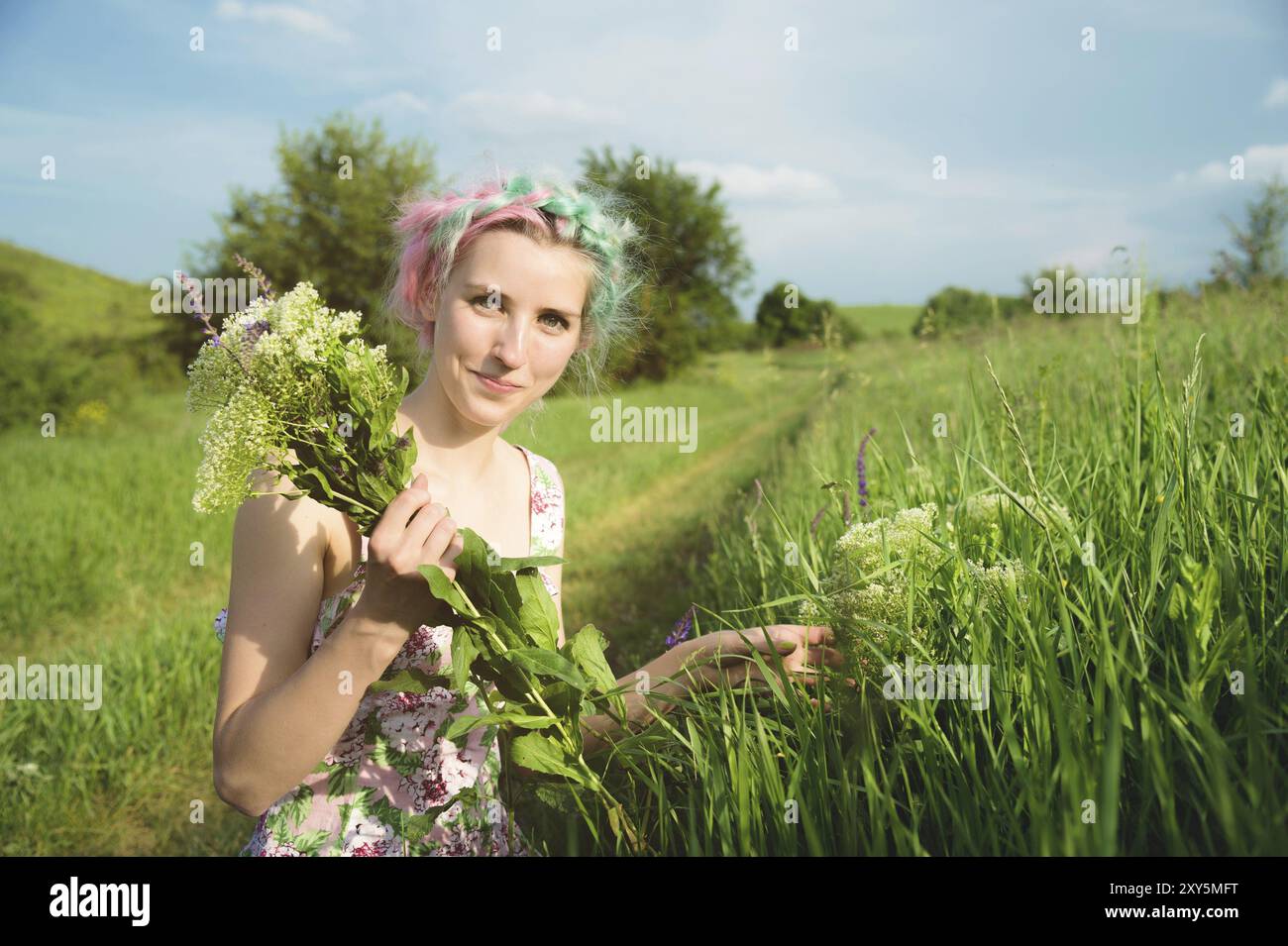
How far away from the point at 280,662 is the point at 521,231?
123cm

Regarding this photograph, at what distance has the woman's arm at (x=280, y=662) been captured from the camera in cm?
→ 148

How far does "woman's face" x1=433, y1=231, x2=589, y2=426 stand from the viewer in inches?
77.0

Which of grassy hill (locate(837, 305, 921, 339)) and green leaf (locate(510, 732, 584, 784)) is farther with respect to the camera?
grassy hill (locate(837, 305, 921, 339))

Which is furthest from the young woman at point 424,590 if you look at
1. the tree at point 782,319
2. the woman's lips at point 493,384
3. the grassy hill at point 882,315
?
the grassy hill at point 882,315

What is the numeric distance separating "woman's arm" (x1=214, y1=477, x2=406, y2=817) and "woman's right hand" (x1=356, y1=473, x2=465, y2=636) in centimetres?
3

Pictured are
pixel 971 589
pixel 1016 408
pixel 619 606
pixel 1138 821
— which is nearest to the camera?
pixel 1138 821

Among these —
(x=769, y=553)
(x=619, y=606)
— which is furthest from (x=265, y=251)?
(x=769, y=553)

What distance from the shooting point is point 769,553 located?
3.38m

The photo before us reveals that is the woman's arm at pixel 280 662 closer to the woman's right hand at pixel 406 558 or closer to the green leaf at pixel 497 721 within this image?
the woman's right hand at pixel 406 558

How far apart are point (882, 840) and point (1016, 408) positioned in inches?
77.5

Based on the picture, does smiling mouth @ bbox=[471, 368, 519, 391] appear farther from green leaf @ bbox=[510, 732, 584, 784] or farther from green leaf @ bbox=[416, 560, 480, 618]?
green leaf @ bbox=[510, 732, 584, 784]

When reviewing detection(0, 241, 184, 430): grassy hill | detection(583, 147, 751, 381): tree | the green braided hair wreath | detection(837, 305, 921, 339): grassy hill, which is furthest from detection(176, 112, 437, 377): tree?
detection(837, 305, 921, 339): grassy hill

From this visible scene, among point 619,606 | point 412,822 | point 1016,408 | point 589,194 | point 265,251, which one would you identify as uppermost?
point 265,251
